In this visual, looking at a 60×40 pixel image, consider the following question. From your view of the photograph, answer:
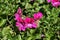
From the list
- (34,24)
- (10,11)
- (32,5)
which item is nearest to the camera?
(34,24)

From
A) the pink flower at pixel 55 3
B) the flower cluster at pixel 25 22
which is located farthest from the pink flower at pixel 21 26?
the pink flower at pixel 55 3

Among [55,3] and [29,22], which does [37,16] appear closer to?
[29,22]

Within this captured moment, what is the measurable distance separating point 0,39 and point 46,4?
80 centimetres

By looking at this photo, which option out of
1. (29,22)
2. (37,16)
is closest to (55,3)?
(37,16)

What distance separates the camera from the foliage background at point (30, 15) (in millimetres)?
2854

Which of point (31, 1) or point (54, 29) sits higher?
point (31, 1)

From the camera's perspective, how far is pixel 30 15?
10.4 feet

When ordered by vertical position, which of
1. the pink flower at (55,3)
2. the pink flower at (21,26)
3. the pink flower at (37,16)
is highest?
the pink flower at (55,3)

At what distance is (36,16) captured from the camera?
2.89 meters

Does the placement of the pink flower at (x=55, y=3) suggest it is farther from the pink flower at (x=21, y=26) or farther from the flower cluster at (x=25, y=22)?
the pink flower at (x=21, y=26)

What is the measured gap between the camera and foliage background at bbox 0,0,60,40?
2.85 meters

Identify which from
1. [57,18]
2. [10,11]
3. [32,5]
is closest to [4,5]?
[10,11]

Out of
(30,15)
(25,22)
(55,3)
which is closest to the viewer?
(25,22)

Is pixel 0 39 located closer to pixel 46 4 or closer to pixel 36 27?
pixel 36 27
